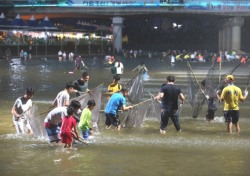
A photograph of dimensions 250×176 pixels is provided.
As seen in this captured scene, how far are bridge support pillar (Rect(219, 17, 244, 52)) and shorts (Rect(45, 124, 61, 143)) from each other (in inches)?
2795

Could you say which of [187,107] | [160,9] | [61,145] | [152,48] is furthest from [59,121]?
[152,48]

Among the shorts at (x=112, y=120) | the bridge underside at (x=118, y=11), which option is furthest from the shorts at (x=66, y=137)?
the bridge underside at (x=118, y=11)

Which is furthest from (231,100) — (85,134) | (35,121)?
(35,121)

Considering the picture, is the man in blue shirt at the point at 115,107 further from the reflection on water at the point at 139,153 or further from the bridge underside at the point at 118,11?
the bridge underside at the point at 118,11

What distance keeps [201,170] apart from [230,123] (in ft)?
13.9

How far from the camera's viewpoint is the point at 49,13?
79.8 m

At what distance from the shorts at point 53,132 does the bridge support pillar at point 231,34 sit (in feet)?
233

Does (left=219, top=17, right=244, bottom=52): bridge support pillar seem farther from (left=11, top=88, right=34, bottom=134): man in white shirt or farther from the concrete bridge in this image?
(left=11, top=88, right=34, bottom=134): man in white shirt

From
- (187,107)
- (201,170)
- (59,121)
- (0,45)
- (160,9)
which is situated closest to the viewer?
(201,170)

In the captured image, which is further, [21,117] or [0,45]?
[0,45]

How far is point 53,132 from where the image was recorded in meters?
11.0

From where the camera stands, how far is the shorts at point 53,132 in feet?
35.8

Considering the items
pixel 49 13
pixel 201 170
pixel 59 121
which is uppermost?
pixel 49 13

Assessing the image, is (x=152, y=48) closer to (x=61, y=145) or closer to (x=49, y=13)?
(x=49, y=13)
